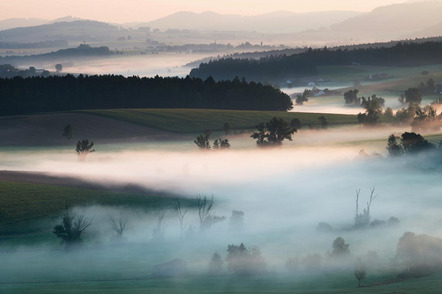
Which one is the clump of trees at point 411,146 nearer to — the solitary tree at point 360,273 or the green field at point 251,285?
the green field at point 251,285

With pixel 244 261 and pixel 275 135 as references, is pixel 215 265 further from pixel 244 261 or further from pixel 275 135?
pixel 275 135

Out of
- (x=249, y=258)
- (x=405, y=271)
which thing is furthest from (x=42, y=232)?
(x=405, y=271)

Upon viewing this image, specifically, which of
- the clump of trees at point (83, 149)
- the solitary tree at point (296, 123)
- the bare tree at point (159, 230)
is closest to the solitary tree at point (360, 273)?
the bare tree at point (159, 230)

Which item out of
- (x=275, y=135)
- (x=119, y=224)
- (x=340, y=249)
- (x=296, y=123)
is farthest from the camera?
(x=296, y=123)

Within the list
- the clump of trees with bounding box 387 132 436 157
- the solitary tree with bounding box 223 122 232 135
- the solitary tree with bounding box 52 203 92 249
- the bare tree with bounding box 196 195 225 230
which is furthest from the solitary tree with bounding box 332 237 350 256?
the solitary tree with bounding box 223 122 232 135

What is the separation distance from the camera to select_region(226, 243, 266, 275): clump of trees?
7938cm

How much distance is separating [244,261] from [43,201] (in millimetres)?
36378

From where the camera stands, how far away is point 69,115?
7387 inches

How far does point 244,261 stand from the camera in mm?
80812

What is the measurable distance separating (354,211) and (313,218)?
912 cm

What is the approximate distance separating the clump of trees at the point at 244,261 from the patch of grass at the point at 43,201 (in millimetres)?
24218

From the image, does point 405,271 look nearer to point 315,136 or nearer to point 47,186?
point 47,186

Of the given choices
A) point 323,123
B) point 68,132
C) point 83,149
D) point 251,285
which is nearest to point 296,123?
point 323,123

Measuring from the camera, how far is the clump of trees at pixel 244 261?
260ft
